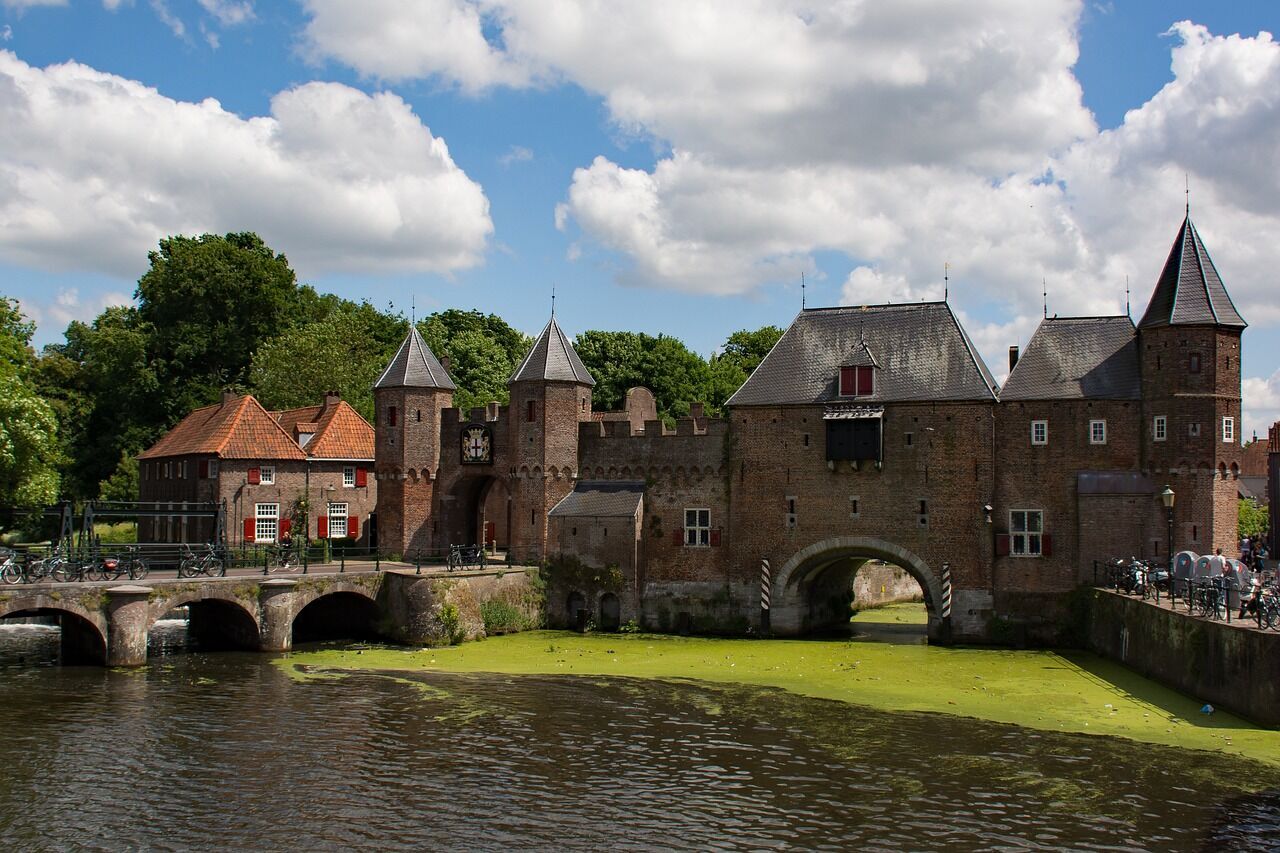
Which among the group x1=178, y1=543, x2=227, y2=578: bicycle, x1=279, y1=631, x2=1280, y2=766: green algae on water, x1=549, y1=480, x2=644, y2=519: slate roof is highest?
x1=549, y1=480, x2=644, y2=519: slate roof

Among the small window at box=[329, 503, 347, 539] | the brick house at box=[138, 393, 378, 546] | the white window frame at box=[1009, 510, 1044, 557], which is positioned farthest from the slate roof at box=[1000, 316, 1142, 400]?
the small window at box=[329, 503, 347, 539]

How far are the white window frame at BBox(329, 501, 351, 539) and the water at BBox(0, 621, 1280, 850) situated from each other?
57.8 ft

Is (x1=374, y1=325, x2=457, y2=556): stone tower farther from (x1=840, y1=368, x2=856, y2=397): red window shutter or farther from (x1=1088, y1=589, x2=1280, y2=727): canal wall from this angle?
(x1=1088, y1=589, x2=1280, y2=727): canal wall

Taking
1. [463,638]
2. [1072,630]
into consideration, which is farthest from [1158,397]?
[463,638]

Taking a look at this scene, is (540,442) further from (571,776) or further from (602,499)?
(571,776)

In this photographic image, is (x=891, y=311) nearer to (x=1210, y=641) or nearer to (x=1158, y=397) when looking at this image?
(x=1158, y=397)

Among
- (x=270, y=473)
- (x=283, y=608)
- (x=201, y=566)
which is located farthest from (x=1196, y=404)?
(x=270, y=473)

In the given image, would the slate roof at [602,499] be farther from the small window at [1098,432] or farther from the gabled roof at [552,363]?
the small window at [1098,432]

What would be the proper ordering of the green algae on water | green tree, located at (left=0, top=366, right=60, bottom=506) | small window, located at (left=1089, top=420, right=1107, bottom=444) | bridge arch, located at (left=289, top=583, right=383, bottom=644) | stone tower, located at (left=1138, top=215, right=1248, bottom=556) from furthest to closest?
1. green tree, located at (left=0, top=366, right=60, bottom=506)
2. bridge arch, located at (left=289, top=583, right=383, bottom=644)
3. small window, located at (left=1089, top=420, right=1107, bottom=444)
4. stone tower, located at (left=1138, top=215, right=1248, bottom=556)
5. the green algae on water

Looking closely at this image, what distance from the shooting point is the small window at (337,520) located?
43.2 metres

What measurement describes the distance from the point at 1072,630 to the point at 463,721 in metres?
17.9

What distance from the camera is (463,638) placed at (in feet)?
106

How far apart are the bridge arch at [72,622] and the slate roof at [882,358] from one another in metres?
18.8

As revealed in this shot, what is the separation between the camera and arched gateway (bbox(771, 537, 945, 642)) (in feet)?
107
